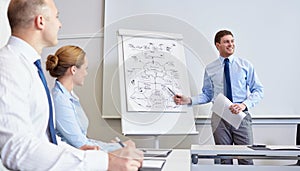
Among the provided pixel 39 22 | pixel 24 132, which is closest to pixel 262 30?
pixel 39 22

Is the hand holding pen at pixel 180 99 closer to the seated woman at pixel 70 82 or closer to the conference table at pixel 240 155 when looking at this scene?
the conference table at pixel 240 155

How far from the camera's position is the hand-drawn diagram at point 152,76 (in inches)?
66.5

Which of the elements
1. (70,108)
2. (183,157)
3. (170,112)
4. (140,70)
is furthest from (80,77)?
(183,157)

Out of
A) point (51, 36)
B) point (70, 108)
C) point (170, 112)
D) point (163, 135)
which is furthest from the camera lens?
point (163, 135)

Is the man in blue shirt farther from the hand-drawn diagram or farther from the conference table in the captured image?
the hand-drawn diagram

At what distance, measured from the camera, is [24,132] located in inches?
30.8

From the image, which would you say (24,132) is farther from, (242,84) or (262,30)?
(262,30)

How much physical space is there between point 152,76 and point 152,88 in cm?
11

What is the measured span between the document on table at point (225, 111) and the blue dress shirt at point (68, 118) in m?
0.86

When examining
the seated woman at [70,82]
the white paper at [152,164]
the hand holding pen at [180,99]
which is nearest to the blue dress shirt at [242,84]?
the hand holding pen at [180,99]

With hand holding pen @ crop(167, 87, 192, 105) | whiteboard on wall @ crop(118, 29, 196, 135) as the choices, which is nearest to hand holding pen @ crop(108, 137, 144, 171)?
whiteboard on wall @ crop(118, 29, 196, 135)

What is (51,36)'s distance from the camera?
1018 mm

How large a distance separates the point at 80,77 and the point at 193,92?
0.73 meters

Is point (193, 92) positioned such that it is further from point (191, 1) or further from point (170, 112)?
point (191, 1)
